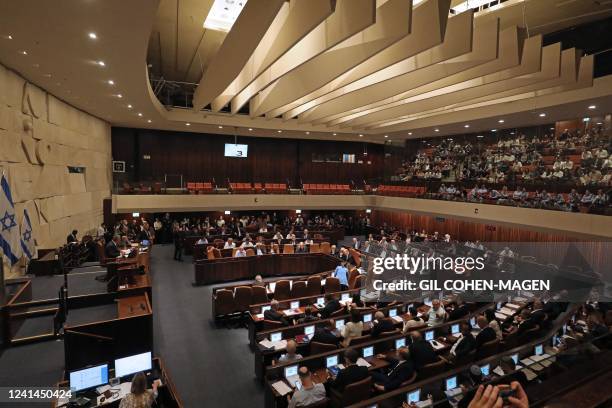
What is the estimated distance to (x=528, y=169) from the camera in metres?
14.8

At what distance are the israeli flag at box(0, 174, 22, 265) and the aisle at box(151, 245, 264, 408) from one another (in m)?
3.48

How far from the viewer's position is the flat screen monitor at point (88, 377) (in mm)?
4379

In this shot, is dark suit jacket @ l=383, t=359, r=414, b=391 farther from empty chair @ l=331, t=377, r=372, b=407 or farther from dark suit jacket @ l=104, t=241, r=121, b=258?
dark suit jacket @ l=104, t=241, r=121, b=258

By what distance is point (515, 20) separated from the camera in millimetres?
9508

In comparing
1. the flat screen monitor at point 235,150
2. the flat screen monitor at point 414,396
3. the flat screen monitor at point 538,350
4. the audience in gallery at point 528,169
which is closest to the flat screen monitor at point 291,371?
the flat screen monitor at point 414,396

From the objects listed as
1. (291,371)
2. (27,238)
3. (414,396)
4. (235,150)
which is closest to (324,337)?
(291,371)

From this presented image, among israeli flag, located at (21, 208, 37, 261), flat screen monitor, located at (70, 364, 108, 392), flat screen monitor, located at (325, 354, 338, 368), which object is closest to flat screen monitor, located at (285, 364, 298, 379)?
flat screen monitor, located at (325, 354, 338, 368)

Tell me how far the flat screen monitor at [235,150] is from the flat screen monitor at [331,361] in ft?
53.2

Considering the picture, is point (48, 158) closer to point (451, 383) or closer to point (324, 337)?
point (324, 337)

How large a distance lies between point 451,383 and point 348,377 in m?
1.49

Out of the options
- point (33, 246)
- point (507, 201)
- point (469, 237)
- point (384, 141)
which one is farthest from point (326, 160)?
point (33, 246)

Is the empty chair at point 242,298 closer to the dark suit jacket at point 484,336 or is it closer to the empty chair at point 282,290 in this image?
the empty chair at point 282,290

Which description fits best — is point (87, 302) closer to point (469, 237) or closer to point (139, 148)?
point (139, 148)

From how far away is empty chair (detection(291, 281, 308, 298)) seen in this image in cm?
929
